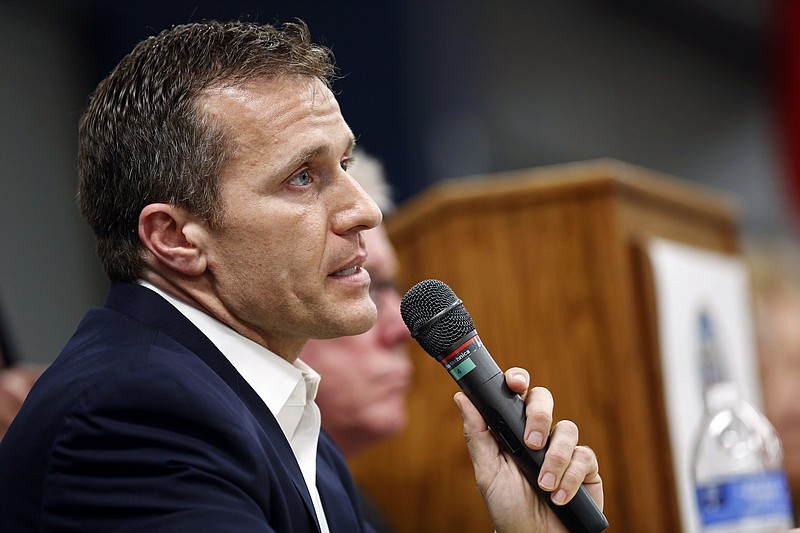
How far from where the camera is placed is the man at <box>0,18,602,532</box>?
1313 millimetres

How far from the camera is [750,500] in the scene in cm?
206

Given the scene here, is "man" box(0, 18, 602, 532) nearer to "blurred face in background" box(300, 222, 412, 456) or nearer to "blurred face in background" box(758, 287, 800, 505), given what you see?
"blurred face in background" box(300, 222, 412, 456)

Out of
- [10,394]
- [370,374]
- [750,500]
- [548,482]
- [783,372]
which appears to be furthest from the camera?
[783,372]

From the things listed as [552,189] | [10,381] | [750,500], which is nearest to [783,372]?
[552,189]

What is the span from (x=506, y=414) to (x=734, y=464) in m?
1.25

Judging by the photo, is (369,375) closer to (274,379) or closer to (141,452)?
(274,379)

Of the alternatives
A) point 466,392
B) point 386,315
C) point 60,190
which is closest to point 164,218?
point 466,392

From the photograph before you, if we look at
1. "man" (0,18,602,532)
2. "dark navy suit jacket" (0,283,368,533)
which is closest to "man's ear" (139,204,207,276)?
"man" (0,18,602,532)

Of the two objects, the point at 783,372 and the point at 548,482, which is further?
the point at 783,372

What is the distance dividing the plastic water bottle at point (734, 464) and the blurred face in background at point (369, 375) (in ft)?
2.38

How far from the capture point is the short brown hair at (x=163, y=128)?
1407 millimetres

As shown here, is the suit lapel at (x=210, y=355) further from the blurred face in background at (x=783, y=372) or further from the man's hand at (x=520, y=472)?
the blurred face in background at (x=783, y=372)

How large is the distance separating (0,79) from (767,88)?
6.11m

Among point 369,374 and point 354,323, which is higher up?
point 354,323
